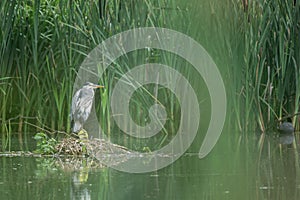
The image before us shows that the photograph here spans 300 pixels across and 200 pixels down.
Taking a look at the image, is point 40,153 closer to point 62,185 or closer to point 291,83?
point 62,185

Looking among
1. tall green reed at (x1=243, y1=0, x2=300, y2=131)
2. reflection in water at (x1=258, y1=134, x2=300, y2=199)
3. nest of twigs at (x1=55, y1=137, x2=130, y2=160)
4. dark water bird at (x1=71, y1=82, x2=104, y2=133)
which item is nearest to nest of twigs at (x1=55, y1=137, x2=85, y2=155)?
nest of twigs at (x1=55, y1=137, x2=130, y2=160)

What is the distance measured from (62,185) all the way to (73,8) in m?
3.29

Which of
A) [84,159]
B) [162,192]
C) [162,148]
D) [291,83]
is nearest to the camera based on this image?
[162,192]

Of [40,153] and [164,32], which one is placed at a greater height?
[164,32]

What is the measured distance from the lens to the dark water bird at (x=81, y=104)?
779cm

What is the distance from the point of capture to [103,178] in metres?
5.49

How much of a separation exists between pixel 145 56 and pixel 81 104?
84 centimetres

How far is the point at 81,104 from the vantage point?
7883 millimetres

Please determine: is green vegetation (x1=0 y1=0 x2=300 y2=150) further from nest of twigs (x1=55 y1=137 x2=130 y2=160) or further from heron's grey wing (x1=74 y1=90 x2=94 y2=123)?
nest of twigs (x1=55 y1=137 x2=130 y2=160)

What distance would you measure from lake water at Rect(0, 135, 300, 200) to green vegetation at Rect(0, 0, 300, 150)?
1405 mm

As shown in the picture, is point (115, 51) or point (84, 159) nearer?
point (84, 159)

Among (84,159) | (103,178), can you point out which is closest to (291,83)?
(84,159)

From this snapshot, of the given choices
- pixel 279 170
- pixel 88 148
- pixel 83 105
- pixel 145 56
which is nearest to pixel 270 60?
pixel 145 56

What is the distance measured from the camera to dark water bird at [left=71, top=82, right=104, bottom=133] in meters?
7.79
